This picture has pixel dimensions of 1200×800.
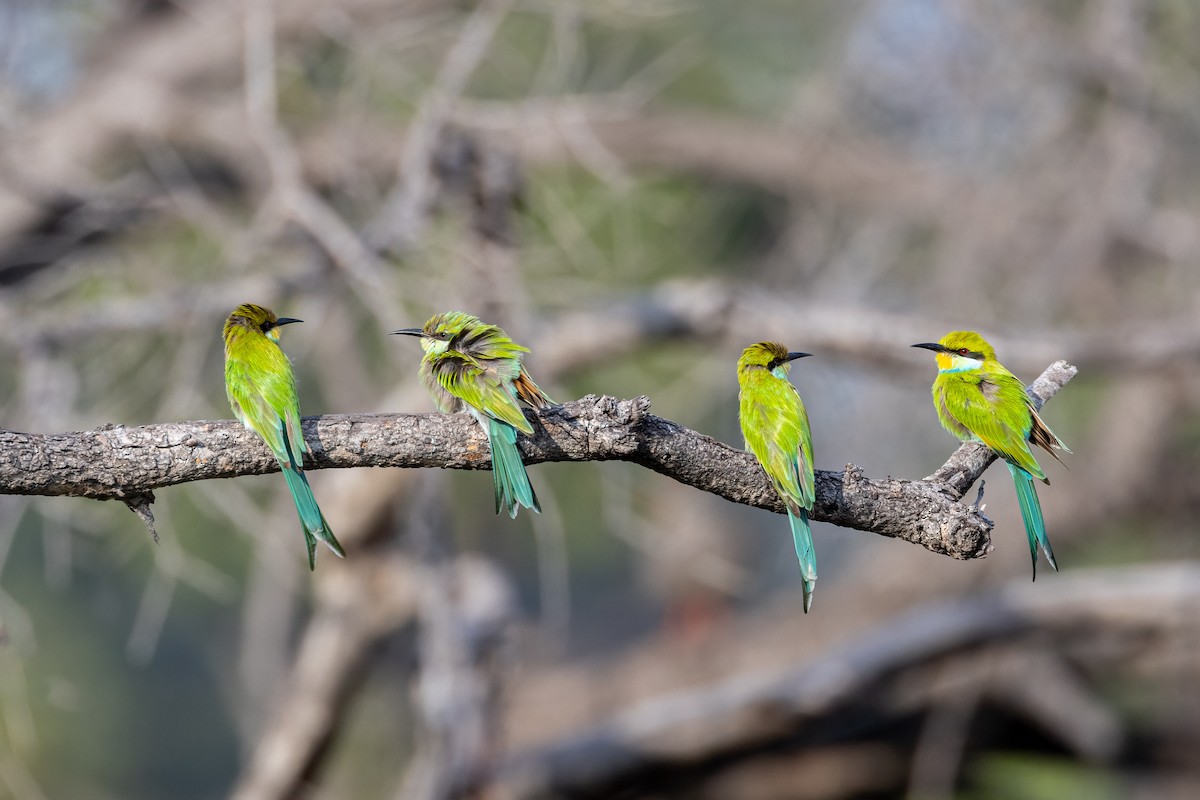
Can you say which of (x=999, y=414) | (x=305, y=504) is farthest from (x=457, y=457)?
(x=999, y=414)

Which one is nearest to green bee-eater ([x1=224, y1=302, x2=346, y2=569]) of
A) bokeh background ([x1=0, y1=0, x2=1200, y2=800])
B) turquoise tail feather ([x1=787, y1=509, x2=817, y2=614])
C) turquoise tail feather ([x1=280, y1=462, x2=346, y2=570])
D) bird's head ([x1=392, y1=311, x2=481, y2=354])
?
turquoise tail feather ([x1=280, y1=462, x2=346, y2=570])

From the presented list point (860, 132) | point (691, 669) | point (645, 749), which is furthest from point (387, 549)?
point (860, 132)

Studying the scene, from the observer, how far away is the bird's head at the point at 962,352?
242 centimetres

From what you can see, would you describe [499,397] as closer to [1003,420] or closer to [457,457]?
[457,457]

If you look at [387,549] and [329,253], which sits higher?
[329,253]

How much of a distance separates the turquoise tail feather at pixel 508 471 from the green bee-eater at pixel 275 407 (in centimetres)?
26

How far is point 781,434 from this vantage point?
83.2 inches

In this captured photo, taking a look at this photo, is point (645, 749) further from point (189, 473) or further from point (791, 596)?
point (189, 473)

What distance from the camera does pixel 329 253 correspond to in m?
4.62

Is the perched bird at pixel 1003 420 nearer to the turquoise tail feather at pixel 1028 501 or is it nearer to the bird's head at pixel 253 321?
the turquoise tail feather at pixel 1028 501

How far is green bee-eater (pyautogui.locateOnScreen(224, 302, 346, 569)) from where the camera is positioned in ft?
6.65

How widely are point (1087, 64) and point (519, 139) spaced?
3.27 meters

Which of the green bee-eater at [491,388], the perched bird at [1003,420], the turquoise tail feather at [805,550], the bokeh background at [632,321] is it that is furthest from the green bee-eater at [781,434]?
the bokeh background at [632,321]

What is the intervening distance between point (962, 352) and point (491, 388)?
34.9 inches
